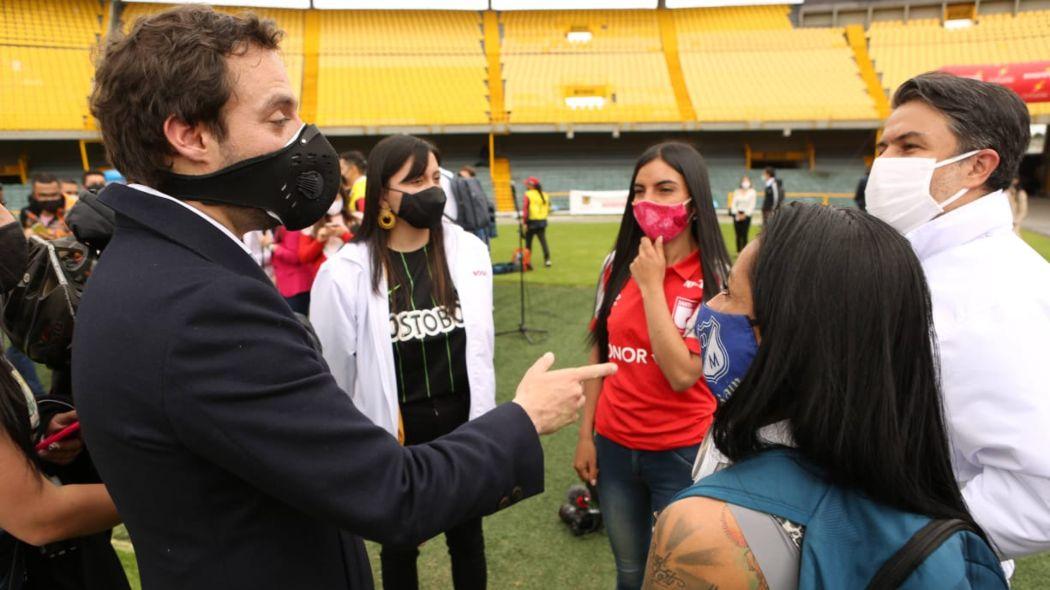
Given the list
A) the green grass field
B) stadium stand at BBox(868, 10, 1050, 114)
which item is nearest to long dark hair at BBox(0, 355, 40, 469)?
the green grass field

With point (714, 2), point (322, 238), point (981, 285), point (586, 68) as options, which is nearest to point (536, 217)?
point (322, 238)

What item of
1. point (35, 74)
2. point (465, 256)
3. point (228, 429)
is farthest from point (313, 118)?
point (228, 429)

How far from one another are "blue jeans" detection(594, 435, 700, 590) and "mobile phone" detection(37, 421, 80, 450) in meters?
1.63

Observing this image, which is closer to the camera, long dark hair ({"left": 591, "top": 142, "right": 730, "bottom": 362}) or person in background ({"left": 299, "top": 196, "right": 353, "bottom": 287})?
long dark hair ({"left": 591, "top": 142, "right": 730, "bottom": 362})

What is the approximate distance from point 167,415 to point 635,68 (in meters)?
28.8

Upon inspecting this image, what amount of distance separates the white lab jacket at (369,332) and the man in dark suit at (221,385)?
3.51 ft

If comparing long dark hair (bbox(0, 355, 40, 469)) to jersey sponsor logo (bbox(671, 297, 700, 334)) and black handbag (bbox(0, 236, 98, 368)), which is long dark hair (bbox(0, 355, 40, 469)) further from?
jersey sponsor logo (bbox(671, 297, 700, 334))

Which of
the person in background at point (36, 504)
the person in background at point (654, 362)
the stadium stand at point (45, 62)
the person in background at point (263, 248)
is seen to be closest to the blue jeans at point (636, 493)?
the person in background at point (654, 362)

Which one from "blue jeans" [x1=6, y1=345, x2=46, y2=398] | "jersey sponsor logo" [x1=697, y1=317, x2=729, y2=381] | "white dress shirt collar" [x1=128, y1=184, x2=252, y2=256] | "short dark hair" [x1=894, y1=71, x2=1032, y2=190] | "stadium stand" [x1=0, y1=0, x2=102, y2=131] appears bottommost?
"blue jeans" [x1=6, y1=345, x2=46, y2=398]

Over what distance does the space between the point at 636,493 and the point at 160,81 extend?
1.90 metres

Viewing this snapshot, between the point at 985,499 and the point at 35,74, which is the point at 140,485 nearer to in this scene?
the point at 985,499

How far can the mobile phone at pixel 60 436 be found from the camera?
53.2 inches

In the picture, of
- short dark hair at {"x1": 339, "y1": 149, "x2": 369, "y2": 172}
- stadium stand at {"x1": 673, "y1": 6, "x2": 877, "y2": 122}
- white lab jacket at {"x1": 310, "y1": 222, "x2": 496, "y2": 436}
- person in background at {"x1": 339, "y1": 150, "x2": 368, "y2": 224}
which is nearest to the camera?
white lab jacket at {"x1": 310, "y1": 222, "x2": 496, "y2": 436}

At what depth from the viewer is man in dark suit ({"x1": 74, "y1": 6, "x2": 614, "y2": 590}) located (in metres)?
0.88
